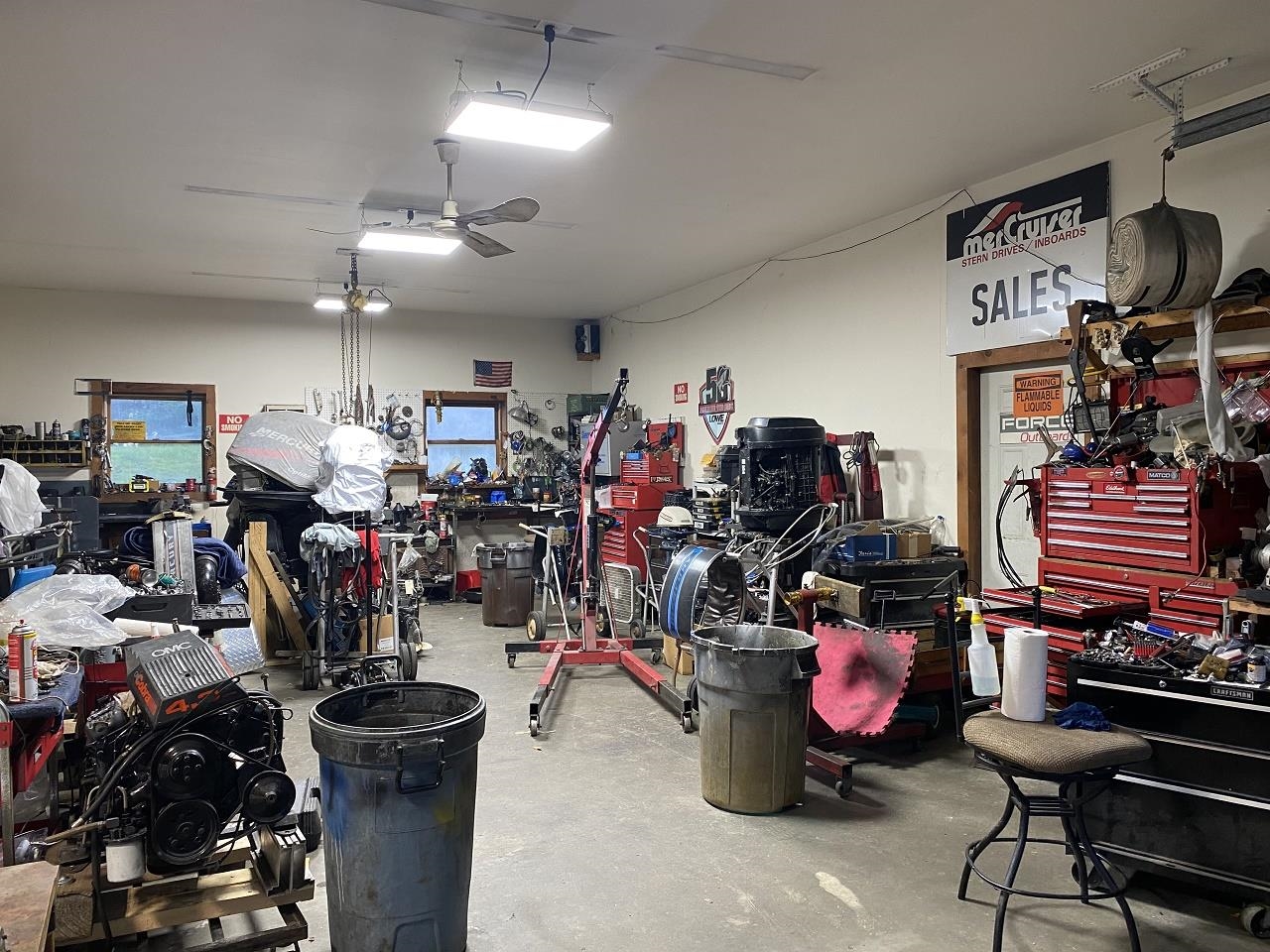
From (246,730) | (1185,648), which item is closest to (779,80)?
(1185,648)

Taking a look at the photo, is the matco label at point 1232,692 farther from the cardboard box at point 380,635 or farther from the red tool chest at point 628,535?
the red tool chest at point 628,535

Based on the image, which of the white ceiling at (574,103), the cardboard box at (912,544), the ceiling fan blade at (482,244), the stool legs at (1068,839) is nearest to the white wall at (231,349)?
the white ceiling at (574,103)

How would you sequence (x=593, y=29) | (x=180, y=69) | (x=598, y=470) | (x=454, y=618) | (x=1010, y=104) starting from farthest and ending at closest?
(x=598, y=470), (x=454, y=618), (x=1010, y=104), (x=180, y=69), (x=593, y=29)

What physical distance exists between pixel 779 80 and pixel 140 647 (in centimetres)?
326

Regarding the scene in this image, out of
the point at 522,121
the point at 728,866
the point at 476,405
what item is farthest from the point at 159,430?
the point at 728,866

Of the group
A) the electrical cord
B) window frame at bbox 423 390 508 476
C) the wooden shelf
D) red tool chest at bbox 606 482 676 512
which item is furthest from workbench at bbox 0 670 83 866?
window frame at bbox 423 390 508 476

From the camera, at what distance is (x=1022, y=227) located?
464cm

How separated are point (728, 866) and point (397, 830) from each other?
1.30 metres

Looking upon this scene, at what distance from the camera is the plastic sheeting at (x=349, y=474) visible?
5605mm

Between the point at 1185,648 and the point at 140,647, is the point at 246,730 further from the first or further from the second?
the point at 1185,648

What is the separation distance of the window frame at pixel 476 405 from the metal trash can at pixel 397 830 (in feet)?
23.2

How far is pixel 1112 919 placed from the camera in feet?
8.59

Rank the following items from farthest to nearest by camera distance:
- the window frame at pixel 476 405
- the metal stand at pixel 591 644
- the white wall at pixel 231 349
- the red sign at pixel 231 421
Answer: the window frame at pixel 476 405 → the red sign at pixel 231 421 → the white wall at pixel 231 349 → the metal stand at pixel 591 644

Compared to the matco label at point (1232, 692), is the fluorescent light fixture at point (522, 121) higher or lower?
higher
